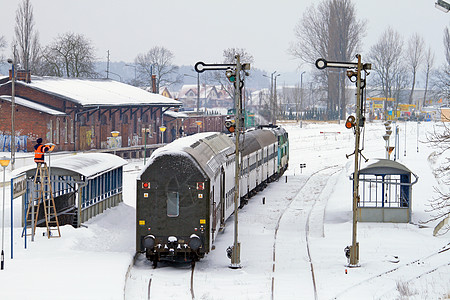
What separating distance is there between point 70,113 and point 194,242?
38.1 meters

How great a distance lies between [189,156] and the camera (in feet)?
67.8

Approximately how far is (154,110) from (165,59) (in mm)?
93952

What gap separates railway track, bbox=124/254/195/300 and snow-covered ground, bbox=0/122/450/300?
27 mm

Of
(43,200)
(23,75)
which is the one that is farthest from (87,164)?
(23,75)

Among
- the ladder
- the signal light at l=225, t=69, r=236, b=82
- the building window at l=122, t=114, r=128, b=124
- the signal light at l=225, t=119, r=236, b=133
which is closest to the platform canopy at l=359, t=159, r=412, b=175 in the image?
the signal light at l=225, t=119, r=236, b=133

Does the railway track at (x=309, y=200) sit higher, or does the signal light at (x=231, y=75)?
the signal light at (x=231, y=75)

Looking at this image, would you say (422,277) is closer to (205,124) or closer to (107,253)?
(107,253)

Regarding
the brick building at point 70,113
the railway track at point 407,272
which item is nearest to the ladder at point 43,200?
the railway track at point 407,272

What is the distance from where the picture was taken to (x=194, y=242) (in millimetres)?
20391

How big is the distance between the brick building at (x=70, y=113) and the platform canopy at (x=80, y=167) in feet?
79.8

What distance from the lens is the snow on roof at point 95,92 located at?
55906 mm

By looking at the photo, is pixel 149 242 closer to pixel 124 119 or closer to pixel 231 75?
pixel 231 75

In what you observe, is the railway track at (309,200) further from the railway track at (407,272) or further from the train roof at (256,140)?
the train roof at (256,140)

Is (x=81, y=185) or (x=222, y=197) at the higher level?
(x=81, y=185)
